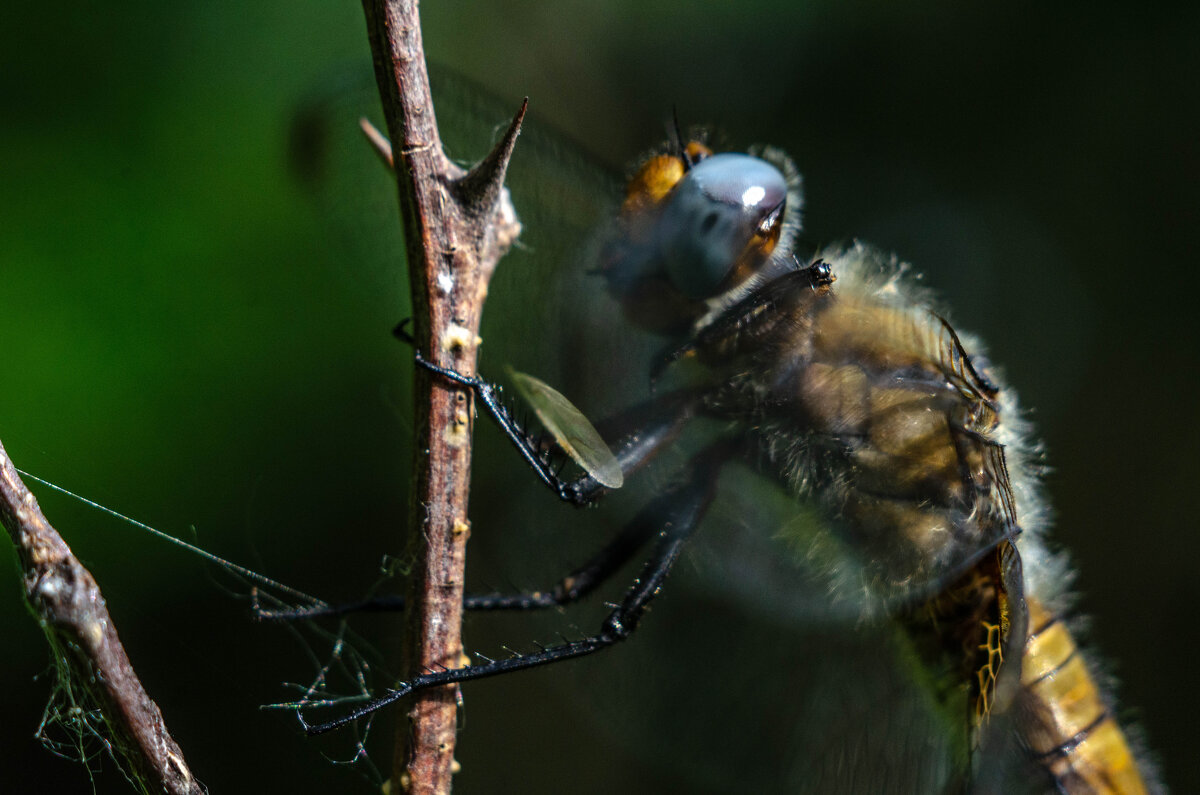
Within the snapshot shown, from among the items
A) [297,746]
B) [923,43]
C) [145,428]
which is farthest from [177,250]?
[923,43]

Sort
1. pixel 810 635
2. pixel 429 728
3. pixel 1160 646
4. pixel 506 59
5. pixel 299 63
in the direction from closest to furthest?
pixel 429 728, pixel 810 635, pixel 299 63, pixel 506 59, pixel 1160 646

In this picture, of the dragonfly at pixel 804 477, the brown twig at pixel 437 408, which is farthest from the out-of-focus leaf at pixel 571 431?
the brown twig at pixel 437 408

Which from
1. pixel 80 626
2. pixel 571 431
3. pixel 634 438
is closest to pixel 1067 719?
pixel 634 438

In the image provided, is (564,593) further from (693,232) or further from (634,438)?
(693,232)

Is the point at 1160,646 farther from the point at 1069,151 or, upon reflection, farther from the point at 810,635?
the point at 810,635

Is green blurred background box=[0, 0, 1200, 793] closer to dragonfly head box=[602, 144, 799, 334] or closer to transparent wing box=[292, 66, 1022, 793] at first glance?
transparent wing box=[292, 66, 1022, 793]

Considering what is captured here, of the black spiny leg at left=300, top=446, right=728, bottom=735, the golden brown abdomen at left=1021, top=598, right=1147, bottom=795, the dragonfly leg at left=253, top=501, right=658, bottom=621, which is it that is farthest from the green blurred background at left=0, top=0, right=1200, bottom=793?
the golden brown abdomen at left=1021, top=598, right=1147, bottom=795
